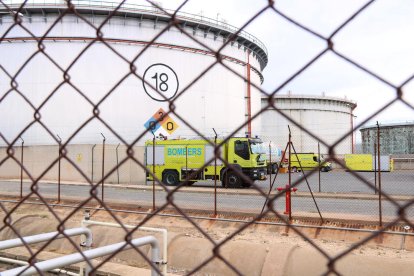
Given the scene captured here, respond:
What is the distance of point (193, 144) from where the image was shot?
66.3 ft

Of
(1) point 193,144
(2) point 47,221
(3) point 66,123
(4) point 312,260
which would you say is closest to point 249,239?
(4) point 312,260

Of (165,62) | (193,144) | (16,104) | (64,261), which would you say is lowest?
(64,261)

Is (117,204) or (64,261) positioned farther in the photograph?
(117,204)

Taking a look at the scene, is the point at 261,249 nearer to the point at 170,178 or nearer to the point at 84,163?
the point at 170,178

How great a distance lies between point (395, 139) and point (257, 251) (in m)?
42.3

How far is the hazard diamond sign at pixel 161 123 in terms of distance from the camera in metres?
1.69

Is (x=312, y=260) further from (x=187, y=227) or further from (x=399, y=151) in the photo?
(x=399, y=151)

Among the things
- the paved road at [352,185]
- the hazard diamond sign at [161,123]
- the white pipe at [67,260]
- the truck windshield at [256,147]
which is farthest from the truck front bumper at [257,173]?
the white pipe at [67,260]

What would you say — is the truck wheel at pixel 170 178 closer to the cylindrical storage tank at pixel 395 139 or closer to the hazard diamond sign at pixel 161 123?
the hazard diamond sign at pixel 161 123

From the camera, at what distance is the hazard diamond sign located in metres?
1.69

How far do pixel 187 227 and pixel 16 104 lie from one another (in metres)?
20.5

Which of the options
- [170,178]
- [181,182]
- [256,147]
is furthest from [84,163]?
[181,182]

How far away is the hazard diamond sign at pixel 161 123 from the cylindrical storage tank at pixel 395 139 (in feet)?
97.9

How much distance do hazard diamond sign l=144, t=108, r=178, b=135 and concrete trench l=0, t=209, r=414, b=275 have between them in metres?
2.48
